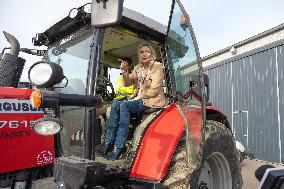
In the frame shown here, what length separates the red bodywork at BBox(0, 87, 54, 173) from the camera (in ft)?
8.33

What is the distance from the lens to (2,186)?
2.48 metres

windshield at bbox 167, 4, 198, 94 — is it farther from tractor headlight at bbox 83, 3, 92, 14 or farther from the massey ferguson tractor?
tractor headlight at bbox 83, 3, 92, 14

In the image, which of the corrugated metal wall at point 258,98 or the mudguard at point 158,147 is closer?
the mudguard at point 158,147

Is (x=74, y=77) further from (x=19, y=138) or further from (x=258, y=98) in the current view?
(x=258, y=98)

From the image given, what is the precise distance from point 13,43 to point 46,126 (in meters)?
1.49

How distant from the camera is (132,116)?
3.19m

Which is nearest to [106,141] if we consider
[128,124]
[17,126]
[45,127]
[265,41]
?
[128,124]

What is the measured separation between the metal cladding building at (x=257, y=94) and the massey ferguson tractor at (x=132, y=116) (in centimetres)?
557

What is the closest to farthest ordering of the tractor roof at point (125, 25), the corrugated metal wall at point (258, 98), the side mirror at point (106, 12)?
1. the side mirror at point (106, 12)
2. the tractor roof at point (125, 25)
3. the corrugated metal wall at point (258, 98)

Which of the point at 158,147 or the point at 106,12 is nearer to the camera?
the point at 106,12

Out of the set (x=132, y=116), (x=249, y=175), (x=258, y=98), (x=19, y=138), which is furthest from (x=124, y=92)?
(x=258, y=98)

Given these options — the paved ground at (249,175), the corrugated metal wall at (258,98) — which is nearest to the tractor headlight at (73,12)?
the paved ground at (249,175)

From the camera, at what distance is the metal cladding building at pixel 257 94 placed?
8281 mm

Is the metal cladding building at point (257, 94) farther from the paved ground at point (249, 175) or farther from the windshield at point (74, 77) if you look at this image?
the windshield at point (74, 77)
